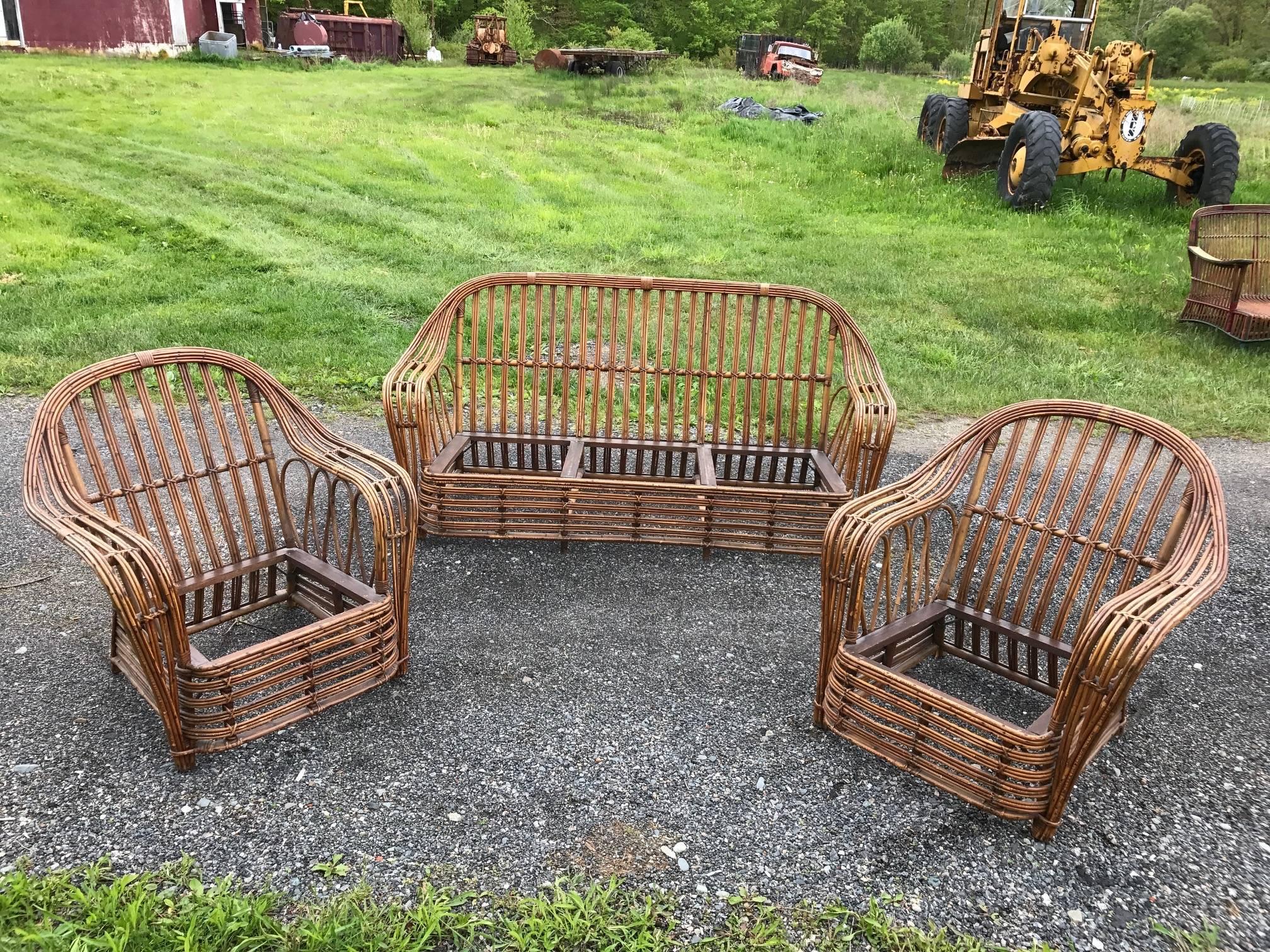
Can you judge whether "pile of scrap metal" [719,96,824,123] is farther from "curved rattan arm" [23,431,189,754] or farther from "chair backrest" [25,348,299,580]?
"curved rattan arm" [23,431,189,754]

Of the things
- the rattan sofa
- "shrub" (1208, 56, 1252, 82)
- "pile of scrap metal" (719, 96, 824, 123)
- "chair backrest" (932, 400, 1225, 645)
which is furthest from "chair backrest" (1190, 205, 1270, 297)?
"shrub" (1208, 56, 1252, 82)

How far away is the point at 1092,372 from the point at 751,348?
367 centimetres

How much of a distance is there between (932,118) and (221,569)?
13.7 m

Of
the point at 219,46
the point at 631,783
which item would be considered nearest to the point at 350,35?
the point at 219,46

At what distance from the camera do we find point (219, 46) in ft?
71.6

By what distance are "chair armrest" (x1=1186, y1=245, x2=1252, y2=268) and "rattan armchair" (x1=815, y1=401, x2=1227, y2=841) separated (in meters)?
4.53

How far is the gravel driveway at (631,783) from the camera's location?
247 centimetres

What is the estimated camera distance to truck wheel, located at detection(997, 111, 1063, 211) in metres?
10.1

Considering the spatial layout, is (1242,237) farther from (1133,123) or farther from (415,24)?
(415,24)

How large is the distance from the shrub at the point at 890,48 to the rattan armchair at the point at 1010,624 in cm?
4715

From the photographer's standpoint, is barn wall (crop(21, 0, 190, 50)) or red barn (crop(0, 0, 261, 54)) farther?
barn wall (crop(21, 0, 190, 50))

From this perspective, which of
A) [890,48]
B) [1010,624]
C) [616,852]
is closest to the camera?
[616,852]

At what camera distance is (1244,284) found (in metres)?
7.43

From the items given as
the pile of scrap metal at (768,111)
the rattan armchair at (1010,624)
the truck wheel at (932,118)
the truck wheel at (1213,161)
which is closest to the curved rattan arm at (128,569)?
the rattan armchair at (1010,624)
